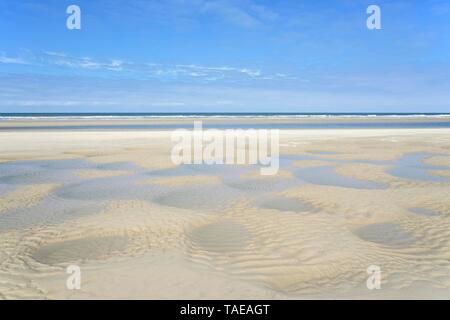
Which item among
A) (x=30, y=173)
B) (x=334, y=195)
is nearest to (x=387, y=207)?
(x=334, y=195)

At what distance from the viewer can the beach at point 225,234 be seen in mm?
4344

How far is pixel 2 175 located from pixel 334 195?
1120 centimetres

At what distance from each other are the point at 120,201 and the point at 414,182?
29.1ft

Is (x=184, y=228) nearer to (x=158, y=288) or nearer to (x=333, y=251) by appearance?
(x=158, y=288)

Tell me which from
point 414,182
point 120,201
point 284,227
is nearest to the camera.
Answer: point 284,227

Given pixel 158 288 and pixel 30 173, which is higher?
pixel 30 173

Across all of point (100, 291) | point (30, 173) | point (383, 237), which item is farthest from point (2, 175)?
point (383, 237)

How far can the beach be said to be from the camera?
434 cm

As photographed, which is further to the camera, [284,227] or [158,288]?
[284,227]

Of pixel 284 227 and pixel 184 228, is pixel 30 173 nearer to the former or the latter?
pixel 184 228

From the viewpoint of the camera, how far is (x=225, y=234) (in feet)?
20.3

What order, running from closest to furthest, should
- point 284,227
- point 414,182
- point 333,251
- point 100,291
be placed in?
point 100,291, point 333,251, point 284,227, point 414,182

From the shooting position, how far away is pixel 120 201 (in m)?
8.31

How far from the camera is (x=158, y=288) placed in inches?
167
